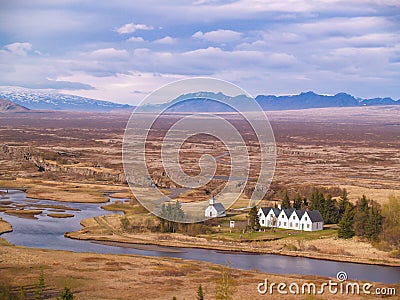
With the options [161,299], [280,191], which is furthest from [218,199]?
[161,299]

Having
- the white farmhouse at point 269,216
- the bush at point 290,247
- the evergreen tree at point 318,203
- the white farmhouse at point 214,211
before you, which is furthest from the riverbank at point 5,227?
the evergreen tree at point 318,203

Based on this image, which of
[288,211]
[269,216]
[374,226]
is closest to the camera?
[374,226]

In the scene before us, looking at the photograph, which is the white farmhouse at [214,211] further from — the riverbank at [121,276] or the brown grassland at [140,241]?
the riverbank at [121,276]

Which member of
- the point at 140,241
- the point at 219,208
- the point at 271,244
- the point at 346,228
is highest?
the point at 219,208

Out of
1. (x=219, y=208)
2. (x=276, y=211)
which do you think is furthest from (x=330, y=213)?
(x=219, y=208)

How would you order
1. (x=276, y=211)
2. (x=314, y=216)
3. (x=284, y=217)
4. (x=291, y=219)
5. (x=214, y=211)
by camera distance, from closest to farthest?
(x=314, y=216), (x=291, y=219), (x=284, y=217), (x=276, y=211), (x=214, y=211)

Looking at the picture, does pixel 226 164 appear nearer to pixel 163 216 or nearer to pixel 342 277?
pixel 163 216

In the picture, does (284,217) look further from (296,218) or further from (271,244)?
(271,244)
